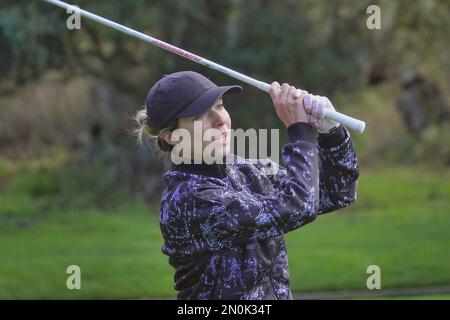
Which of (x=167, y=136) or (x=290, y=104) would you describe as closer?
(x=290, y=104)

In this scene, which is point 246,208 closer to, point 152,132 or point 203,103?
point 203,103

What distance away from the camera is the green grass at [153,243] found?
9.32 meters

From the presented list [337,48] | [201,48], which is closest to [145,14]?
[201,48]

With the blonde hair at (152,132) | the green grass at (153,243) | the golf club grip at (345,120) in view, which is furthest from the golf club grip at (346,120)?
the green grass at (153,243)

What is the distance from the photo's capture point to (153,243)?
12.0 m

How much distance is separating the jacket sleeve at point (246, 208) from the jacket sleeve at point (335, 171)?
0.58 feet

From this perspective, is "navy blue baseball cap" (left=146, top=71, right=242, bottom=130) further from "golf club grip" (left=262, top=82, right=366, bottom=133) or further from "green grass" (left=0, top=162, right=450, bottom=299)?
"green grass" (left=0, top=162, right=450, bottom=299)

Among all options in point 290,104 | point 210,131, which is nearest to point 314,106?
point 290,104

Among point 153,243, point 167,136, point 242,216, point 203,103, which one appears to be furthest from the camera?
point 153,243

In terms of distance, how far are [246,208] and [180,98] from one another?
452 mm

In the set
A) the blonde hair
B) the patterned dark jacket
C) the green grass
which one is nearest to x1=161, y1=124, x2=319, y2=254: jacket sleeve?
the patterned dark jacket

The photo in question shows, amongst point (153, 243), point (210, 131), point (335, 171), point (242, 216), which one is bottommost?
point (242, 216)

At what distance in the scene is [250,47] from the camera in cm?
1409
